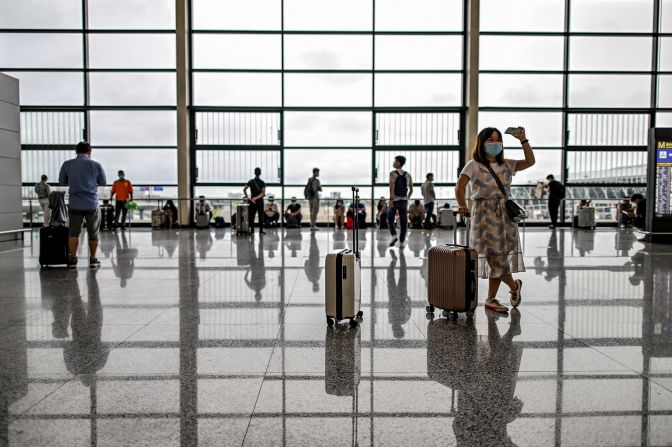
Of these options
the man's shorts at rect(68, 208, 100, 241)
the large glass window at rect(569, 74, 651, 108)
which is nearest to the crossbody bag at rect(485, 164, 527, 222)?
the man's shorts at rect(68, 208, 100, 241)

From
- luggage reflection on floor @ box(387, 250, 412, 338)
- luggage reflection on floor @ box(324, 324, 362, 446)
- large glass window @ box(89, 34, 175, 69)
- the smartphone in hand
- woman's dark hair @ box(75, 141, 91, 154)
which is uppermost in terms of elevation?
large glass window @ box(89, 34, 175, 69)

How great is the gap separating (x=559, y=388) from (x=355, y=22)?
17.5 metres

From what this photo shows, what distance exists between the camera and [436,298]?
466 cm

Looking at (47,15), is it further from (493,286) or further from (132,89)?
(493,286)

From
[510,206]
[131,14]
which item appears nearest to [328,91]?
[131,14]

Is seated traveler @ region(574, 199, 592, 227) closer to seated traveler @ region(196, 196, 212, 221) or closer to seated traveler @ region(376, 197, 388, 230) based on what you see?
seated traveler @ region(376, 197, 388, 230)

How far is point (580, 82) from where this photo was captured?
18609 mm

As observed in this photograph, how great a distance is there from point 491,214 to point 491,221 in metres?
0.07

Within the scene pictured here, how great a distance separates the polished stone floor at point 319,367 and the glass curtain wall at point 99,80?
12637mm

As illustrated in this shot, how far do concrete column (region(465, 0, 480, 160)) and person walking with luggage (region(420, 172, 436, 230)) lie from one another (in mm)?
2733

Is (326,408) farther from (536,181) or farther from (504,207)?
(536,181)

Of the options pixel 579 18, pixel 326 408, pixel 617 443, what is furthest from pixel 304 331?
pixel 579 18

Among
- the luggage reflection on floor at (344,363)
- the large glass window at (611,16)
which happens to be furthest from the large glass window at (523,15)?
the luggage reflection on floor at (344,363)

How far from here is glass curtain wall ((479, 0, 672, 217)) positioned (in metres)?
18.4
